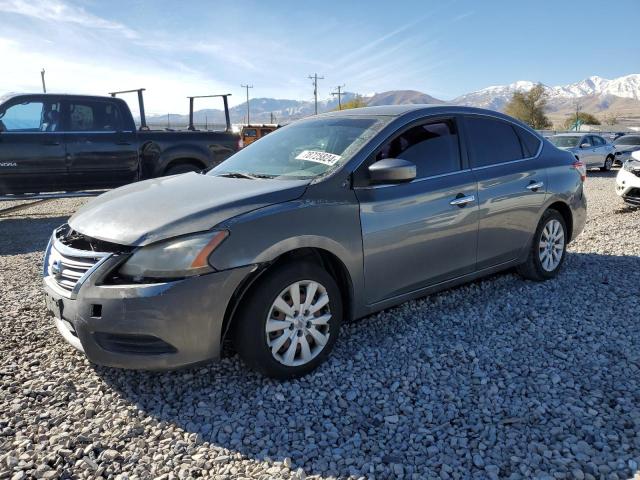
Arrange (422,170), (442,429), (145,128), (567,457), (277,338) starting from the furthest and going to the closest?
(145,128) < (422,170) < (277,338) < (442,429) < (567,457)

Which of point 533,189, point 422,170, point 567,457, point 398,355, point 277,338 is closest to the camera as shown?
point 567,457

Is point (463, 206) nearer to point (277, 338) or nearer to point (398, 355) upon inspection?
point (398, 355)

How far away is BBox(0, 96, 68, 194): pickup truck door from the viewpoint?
8.08 metres

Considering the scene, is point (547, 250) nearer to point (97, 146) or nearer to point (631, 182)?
point (631, 182)

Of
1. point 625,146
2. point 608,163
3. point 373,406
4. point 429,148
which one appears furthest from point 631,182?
point 625,146

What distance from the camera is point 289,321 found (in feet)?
9.86

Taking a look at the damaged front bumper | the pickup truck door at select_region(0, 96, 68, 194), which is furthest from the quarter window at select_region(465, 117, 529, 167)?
the pickup truck door at select_region(0, 96, 68, 194)

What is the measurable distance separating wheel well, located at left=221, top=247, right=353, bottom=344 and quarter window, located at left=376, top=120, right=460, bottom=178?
0.81 metres

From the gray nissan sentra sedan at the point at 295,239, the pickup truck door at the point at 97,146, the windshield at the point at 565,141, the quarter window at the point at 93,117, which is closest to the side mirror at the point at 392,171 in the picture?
the gray nissan sentra sedan at the point at 295,239

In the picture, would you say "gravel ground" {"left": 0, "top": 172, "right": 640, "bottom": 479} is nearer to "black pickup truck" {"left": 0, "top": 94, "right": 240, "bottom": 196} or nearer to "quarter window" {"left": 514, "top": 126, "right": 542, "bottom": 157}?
"quarter window" {"left": 514, "top": 126, "right": 542, "bottom": 157}

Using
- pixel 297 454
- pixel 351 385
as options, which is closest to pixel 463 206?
pixel 351 385

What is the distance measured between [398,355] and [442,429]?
0.83m

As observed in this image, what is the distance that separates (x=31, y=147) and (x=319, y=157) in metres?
6.55

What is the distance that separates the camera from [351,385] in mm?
3059
